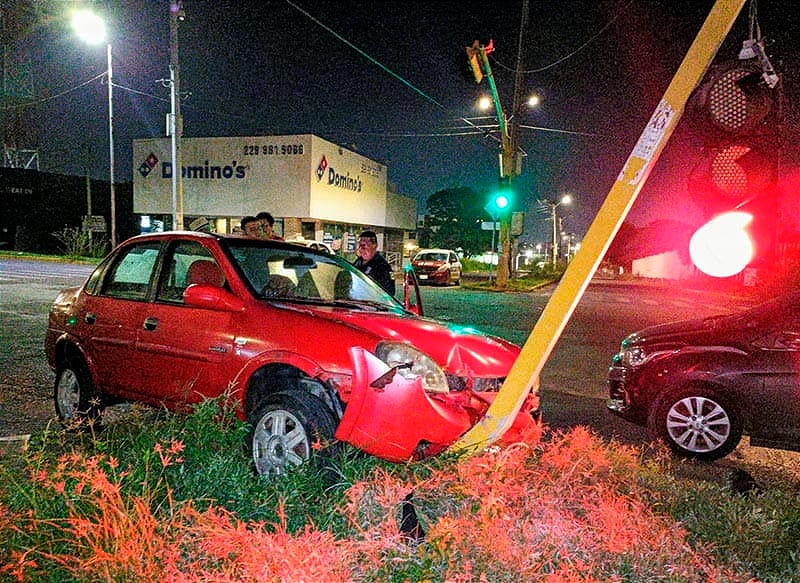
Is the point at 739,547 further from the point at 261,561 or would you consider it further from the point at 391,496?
the point at 261,561

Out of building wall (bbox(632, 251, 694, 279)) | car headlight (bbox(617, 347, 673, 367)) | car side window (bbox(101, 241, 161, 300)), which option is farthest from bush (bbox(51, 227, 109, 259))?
building wall (bbox(632, 251, 694, 279))

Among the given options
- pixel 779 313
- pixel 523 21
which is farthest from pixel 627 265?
pixel 779 313

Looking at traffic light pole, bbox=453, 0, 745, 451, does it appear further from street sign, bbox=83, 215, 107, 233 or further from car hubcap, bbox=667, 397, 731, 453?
street sign, bbox=83, 215, 107, 233

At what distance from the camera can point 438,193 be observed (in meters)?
84.9

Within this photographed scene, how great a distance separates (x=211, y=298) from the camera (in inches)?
177

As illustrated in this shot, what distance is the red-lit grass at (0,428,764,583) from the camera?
9.13ft

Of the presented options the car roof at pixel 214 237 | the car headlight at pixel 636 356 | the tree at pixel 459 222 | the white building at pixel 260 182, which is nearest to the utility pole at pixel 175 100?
the car roof at pixel 214 237

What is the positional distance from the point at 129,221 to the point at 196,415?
52114mm

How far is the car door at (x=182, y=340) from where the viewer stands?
457cm

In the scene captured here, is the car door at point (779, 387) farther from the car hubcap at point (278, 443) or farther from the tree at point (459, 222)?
the tree at point (459, 222)

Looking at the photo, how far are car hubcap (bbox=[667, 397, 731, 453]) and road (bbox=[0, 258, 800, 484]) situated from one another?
0.22 metres

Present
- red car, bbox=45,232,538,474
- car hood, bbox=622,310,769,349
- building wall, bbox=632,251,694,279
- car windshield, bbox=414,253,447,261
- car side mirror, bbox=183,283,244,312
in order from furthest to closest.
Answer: building wall, bbox=632,251,694,279, car windshield, bbox=414,253,447,261, car hood, bbox=622,310,769,349, car side mirror, bbox=183,283,244,312, red car, bbox=45,232,538,474

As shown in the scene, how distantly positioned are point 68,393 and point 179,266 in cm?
158

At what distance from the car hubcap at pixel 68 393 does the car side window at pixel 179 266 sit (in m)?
1.25
